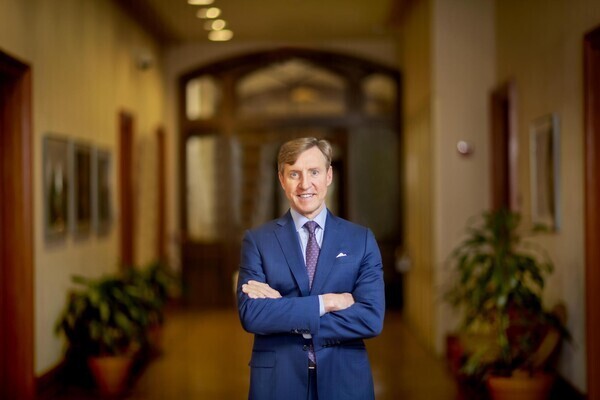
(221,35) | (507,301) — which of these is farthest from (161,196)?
(507,301)

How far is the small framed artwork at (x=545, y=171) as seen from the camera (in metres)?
4.65

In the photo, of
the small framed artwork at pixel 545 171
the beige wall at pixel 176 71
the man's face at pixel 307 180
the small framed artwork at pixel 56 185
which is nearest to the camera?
the man's face at pixel 307 180

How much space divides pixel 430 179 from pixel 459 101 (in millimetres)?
719

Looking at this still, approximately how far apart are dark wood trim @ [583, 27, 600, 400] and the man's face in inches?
97.1

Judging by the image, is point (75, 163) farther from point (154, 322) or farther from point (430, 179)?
point (430, 179)

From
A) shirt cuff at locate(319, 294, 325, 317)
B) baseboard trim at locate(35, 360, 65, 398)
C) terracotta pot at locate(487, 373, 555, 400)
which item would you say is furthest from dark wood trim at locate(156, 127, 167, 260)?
shirt cuff at locate(319, 294, 325, 317)

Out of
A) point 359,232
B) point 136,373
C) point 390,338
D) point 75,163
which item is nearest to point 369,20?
point 390,338

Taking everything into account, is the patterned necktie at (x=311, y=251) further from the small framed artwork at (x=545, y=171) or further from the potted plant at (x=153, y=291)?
the potted plant at (x=153, y=291)

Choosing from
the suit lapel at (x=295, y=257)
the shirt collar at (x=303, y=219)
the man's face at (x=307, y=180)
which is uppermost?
the man's face at (x=307, y=180)

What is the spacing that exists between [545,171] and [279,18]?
4255 millimetres

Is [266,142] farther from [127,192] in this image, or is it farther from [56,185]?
[56,185]

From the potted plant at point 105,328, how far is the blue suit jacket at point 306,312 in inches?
126

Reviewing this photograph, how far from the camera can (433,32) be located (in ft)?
21.5

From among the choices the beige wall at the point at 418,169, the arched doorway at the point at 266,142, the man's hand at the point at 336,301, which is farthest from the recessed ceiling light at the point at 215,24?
the man's hand at the point at 336,301
